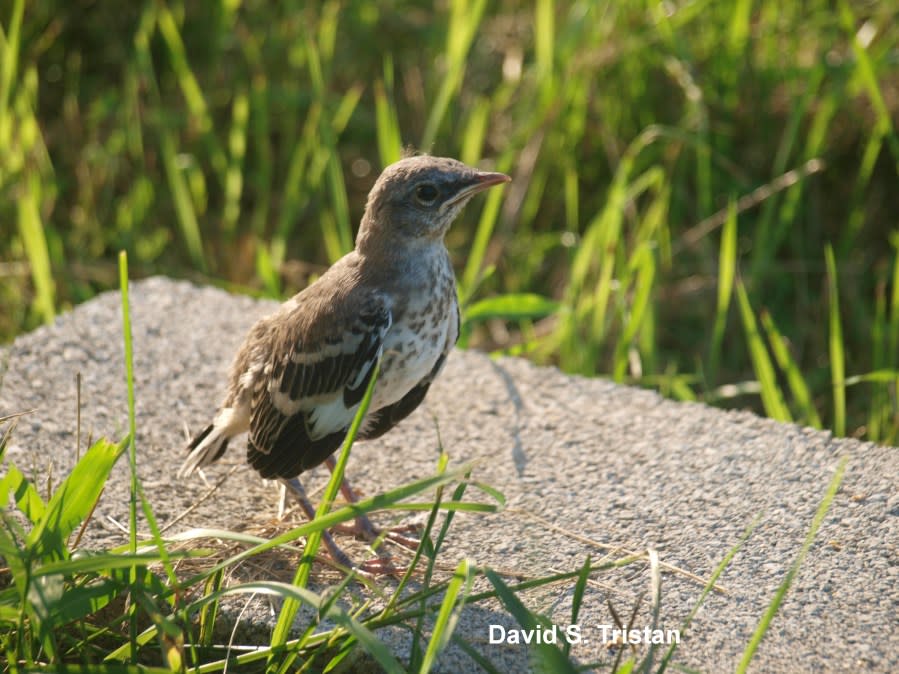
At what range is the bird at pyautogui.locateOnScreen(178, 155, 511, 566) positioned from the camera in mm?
3518

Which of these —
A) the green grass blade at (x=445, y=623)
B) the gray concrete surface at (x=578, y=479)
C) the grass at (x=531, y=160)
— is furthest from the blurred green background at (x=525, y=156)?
the green grass blade at (x=445, y=623)

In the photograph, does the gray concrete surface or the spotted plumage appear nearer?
the gray concrete surface

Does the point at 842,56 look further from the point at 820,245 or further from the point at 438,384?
the point at 438,384

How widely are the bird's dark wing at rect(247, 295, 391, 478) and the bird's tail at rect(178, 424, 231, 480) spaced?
0.11 metres

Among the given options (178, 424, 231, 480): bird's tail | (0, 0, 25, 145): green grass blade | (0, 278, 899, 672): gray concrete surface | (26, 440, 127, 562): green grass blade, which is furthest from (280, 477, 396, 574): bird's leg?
(0, 0, 25, 145): green grass blade

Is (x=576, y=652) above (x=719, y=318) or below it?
below

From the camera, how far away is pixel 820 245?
577 cm

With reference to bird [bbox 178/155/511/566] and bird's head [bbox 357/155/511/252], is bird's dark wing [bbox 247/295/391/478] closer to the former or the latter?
bird [bbox 178/155/511/566]

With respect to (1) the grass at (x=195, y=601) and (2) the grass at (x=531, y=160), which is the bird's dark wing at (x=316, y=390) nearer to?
(1) the grass at (x=195, y=601)

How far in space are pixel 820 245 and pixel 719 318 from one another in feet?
4.50

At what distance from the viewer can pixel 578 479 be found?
12.3 ft

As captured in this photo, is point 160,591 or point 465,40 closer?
point 160,591

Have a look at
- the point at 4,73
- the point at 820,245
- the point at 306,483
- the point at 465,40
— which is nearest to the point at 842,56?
the point at 820,245

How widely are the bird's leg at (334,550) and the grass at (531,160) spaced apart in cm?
133
